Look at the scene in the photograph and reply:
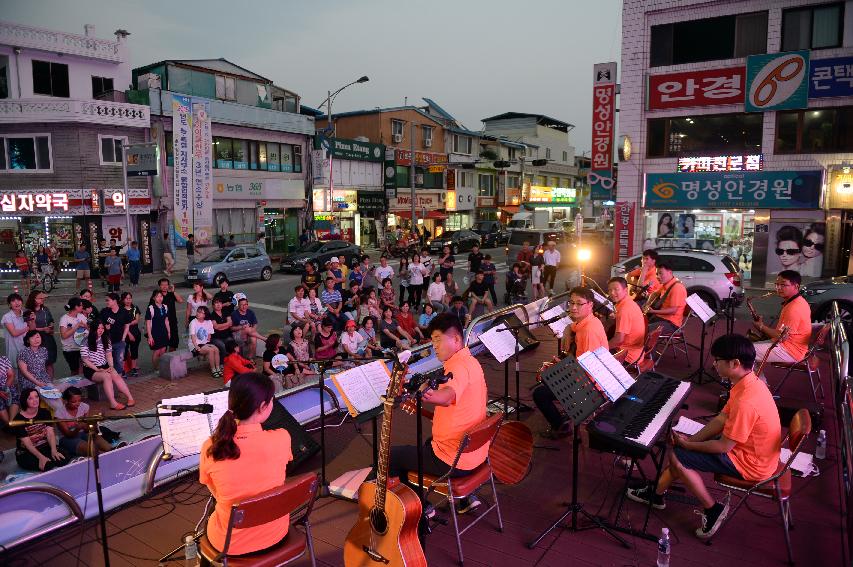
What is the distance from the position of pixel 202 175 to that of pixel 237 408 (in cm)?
2490

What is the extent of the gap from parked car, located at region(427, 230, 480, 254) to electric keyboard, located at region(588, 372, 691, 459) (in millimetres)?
29280

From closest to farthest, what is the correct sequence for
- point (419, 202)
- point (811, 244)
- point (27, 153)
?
point (811, 244)
point (27, 153)
point (419, 202)

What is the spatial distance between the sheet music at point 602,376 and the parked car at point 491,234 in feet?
114

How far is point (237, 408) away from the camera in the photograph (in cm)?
377

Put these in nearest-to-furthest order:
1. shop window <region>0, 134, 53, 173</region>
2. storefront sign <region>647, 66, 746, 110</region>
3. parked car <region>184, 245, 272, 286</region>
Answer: storefront sign <region>647, 66, 746, 110</region>, parked car <region>184, 245, 272, 286</region>, shop window <region>0, 134, 53, 173</region>

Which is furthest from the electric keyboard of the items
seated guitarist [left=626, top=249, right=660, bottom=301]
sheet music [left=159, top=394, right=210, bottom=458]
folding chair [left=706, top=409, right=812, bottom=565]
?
seated guitarist [left=626, top=249, right=660, bottom=301]

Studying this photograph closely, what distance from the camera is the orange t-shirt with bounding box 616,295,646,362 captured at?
7.41m

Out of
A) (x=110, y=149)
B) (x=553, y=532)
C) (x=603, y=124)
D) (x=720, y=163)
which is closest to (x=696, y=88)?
(x=720, y=163)

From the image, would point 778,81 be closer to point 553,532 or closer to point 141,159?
point 553,532

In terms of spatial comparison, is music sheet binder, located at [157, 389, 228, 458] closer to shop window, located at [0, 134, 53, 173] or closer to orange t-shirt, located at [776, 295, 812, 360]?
orange t-shirt, located at [776, 295, 812, 360]

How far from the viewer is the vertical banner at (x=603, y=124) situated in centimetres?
2039

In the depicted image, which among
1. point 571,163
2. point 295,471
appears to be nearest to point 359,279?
point 295,471

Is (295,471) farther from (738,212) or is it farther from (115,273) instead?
(738,212)

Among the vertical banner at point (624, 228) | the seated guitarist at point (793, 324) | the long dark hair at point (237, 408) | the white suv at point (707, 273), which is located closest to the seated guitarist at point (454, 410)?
the long dark hair at point (237, 408)
